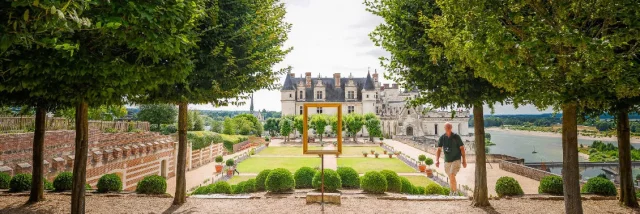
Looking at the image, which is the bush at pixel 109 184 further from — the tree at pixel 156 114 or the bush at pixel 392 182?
the tree at pixel 156 114

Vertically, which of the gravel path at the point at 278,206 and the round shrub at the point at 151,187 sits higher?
the round shrub at the point at 151,187

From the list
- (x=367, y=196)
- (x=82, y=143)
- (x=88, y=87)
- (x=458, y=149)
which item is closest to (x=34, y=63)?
(x=88, y=87)

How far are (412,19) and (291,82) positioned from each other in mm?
57912

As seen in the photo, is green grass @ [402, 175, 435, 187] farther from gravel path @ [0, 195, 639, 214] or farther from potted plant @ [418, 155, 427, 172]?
gravel path @ [0, 195, 639, 214]

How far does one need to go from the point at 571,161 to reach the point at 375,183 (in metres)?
5.43

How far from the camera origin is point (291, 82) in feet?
215

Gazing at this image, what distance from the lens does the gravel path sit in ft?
26.7

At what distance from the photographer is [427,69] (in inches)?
308

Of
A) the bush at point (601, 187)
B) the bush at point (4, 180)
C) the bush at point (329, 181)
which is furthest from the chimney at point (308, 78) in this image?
the bush at point (601, 187)

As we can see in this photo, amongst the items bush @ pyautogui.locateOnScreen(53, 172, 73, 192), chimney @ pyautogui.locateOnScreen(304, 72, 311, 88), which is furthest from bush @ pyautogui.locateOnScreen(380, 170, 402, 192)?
chimney @ pyautogui.locateOnScreen(304, 72, 311, 88)

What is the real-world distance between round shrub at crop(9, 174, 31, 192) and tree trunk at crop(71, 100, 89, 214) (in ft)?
15.5

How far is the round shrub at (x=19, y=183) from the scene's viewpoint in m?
10.2

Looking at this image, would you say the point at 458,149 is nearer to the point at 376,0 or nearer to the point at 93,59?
the point at 376,0

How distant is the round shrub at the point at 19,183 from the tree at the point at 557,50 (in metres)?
12.8
